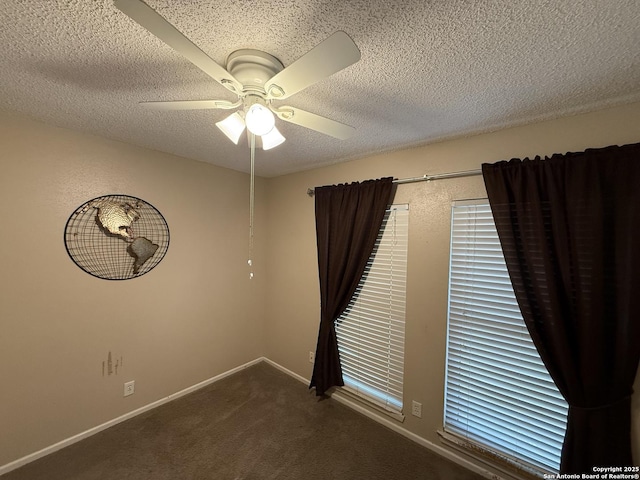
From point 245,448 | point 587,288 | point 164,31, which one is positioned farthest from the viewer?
point 245,448

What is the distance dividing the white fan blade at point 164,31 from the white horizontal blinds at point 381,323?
5.60 feet

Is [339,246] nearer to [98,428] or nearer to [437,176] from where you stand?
[437,176]

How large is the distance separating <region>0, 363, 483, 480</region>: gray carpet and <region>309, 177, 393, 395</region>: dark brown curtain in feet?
1.33

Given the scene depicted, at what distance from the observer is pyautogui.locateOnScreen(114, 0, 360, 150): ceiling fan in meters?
0.68

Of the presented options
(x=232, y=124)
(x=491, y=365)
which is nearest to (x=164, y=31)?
(x=232, y=124)

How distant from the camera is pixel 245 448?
1.93m

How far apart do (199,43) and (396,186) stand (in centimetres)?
167

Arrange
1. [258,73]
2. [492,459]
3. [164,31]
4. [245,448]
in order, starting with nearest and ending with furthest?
[164,31]
[258,73]
[492,459]
[245,448]

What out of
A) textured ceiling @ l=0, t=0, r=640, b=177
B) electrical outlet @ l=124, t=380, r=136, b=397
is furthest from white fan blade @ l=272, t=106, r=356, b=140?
electrical outlet @ l=124, t=380, r=136, b=397

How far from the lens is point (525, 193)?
1.56m

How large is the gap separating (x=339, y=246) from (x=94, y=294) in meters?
2.08

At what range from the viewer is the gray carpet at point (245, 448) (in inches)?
68.0

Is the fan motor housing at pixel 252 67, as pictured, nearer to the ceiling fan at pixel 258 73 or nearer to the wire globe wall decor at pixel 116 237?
the ceiling fan at pixel 258 73

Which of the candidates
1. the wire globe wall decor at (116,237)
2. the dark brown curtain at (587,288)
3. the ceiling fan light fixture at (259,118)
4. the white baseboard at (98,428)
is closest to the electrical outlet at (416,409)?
the dark brown curtain at (587,288)
